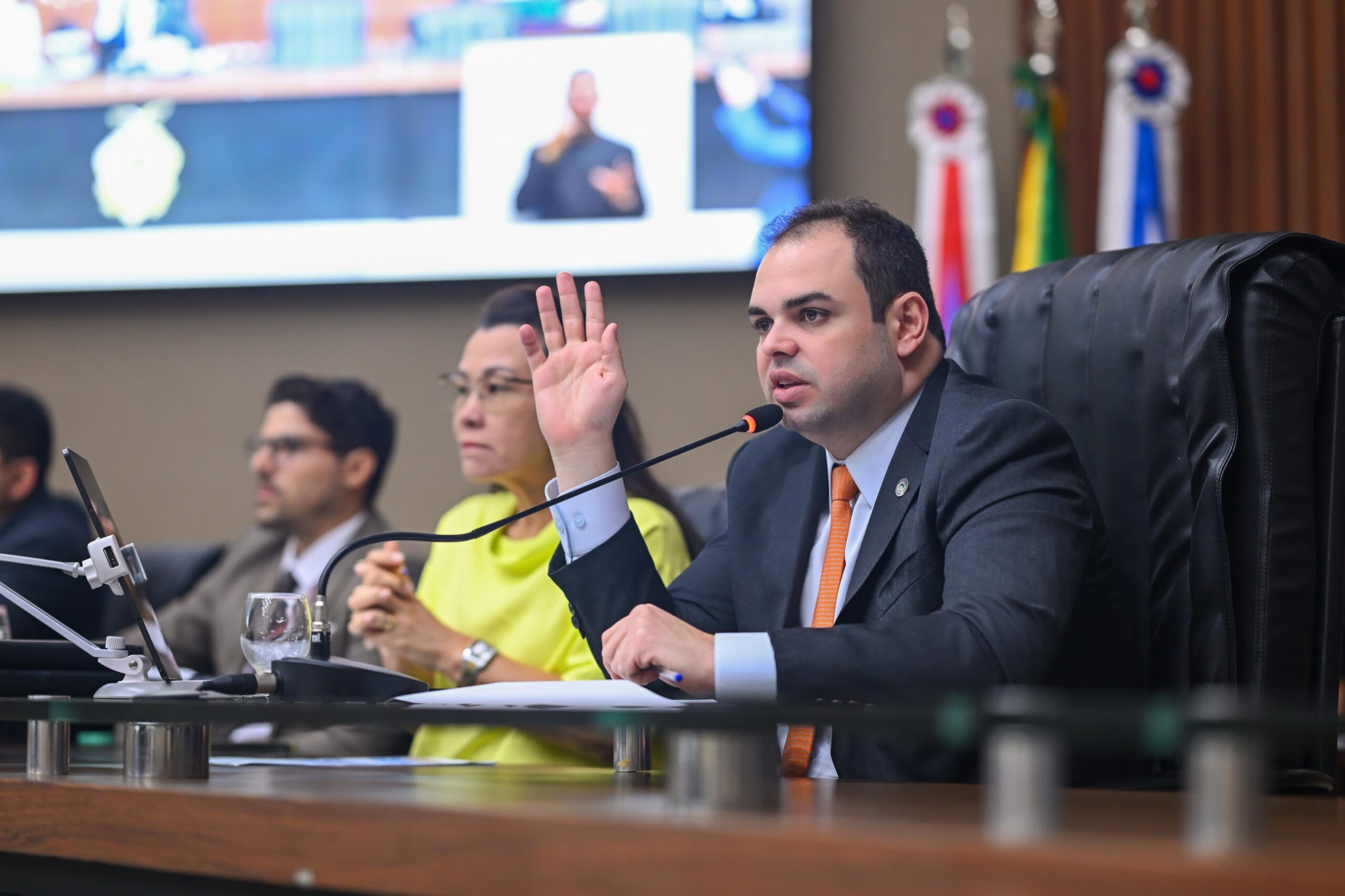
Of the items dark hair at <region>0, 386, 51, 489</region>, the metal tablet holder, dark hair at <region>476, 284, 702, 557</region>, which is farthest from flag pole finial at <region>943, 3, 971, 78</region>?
the metal tablet holder

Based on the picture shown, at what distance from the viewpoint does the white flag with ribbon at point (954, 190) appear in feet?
9.99

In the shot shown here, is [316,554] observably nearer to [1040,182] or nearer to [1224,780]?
[1040,182]

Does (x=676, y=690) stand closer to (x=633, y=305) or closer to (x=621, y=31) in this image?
(x=633, y=305)

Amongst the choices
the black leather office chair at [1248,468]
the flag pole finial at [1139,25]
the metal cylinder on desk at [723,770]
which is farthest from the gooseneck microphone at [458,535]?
the flag pole finial at [1139,25]

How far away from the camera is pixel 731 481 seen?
1805 mm

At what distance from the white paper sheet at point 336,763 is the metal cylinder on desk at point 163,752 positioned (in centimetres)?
19

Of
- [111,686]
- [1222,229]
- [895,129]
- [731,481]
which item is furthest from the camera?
[895,129]

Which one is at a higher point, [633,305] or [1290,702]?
[633,305]

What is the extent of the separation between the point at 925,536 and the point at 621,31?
2.21m

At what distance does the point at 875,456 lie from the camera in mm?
1632

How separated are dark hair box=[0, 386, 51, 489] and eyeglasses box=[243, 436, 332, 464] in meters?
0.66

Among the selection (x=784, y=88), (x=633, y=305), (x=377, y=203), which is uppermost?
(x=784, y=88)

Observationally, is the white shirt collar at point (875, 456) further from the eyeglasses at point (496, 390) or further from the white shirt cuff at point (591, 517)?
the eyeglasses at point (496, 390)

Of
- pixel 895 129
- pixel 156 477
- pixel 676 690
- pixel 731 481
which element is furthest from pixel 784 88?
pixel 676 690
